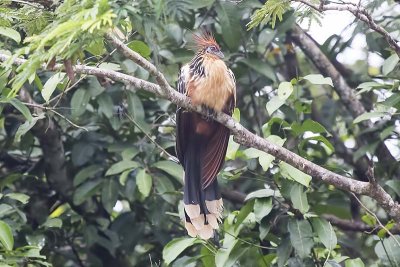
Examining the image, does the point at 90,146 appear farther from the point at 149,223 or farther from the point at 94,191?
the point at 149,223

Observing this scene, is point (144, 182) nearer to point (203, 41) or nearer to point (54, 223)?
point (54, 223)

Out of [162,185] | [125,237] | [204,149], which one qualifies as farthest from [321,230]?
[125,237]

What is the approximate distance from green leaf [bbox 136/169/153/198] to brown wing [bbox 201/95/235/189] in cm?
39

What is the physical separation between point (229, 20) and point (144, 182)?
1.13 m

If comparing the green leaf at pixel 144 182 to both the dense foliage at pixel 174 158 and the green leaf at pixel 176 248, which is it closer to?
the dense foliage at pixel 174 158

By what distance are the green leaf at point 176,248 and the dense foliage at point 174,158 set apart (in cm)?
1

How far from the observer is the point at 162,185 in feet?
16.4

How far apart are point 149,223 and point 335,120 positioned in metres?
1.56

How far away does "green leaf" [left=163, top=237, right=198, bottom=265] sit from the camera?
13.9 feet

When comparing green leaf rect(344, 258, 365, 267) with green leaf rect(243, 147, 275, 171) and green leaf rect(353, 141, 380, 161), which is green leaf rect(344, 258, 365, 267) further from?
green leaf rect(353, 141, 380, 161)

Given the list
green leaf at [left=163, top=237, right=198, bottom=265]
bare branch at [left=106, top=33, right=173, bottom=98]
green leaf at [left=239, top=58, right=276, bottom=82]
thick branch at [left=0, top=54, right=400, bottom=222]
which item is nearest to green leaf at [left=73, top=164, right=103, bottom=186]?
green leaf at [left=163, top=237, right=198, bottom=265]

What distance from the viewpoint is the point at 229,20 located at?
507 centimetres

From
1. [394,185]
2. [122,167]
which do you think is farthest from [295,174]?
[122,167]

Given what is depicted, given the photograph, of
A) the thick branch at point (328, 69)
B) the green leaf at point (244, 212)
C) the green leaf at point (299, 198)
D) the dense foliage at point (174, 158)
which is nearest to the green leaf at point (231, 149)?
the dense foliage at point (174, 158)
